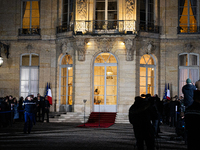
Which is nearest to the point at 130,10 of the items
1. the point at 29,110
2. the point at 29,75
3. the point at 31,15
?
the point at 31,15

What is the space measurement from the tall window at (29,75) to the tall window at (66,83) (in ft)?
5.19

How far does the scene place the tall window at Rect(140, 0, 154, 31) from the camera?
839 inches

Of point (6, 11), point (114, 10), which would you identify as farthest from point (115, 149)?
point (6, 11)

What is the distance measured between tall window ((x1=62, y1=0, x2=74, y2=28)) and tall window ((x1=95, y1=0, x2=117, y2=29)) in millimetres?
1600

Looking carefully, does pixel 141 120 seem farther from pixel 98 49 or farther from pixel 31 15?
pixel 31 15

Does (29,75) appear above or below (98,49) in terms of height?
below

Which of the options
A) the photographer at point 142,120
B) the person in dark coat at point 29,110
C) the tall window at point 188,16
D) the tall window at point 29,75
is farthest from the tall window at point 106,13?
the photographer at point 142,120

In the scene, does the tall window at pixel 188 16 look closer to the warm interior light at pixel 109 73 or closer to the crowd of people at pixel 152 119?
the warm interior light at pixel 109 73

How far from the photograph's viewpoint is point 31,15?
2267 cm

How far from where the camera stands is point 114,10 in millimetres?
20828

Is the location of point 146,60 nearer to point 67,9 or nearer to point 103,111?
point 103,111

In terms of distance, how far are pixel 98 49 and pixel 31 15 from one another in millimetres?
5019

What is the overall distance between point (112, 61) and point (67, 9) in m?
4.22

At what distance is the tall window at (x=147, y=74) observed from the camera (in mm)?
21312
